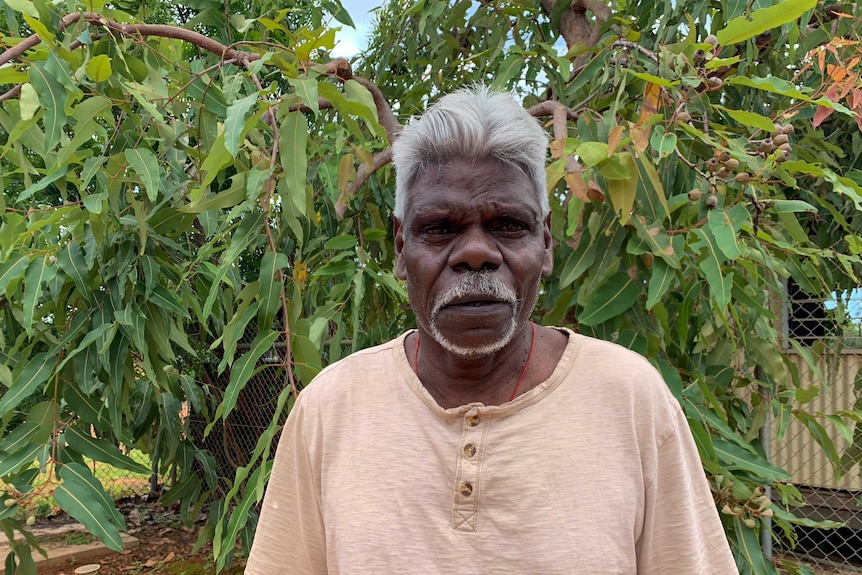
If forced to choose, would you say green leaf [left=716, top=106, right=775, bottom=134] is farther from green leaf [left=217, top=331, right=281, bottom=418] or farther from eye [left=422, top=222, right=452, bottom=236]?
green leaf [left=217, top=331, right=281, bottom=418]

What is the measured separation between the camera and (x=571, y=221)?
4.64 ft

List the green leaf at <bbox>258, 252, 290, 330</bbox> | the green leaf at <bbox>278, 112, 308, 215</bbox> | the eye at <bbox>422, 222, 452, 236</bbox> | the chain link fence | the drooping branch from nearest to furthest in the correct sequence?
the eye at <bbox>422, 222, 452, 236</bbox>, the green leaf at <bbox>278, 112, 308, 215</bbox>, the green leaf at <bbox>258, 252, 290, 330</bbox>, the drooping branch, the chain link fence

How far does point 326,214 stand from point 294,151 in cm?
101

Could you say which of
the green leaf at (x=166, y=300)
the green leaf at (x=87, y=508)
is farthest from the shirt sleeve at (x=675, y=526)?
the green leaf at (x=166, y=300)

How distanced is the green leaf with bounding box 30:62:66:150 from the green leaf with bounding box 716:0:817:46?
137cm

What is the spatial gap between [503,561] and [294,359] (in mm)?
826

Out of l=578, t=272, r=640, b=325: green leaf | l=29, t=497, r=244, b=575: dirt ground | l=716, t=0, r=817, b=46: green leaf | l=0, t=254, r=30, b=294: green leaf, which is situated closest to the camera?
l=716, t=0, r=817, b=46: green leaf

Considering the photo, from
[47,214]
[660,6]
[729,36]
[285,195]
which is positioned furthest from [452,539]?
[660,6]

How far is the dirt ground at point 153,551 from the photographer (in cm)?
450

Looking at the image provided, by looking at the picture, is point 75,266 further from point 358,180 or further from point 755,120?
point 755,120

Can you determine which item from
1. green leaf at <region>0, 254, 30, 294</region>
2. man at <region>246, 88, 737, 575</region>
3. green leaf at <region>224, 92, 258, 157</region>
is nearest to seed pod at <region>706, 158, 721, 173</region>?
man at <region>246, 88, 737, 575</region>

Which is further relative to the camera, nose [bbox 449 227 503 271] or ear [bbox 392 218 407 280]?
ear [bbox 392 218 407 280]

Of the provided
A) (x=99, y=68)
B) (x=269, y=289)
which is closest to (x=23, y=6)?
(x=99, y=68)

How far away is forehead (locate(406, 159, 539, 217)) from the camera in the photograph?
108 centimetres
